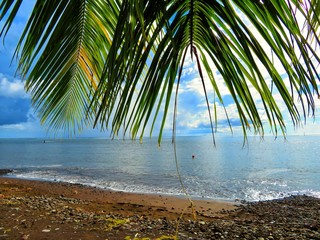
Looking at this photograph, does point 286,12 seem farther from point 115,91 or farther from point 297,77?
point 115,91

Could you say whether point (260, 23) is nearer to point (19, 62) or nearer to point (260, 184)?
point (19, 62)

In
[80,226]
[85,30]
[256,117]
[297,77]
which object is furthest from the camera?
[80,226]

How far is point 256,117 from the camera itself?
85 cm

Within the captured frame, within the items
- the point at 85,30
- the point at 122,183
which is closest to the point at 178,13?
the point at 85,30

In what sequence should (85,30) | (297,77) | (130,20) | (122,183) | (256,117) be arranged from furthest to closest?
(122,183), (85,30), (256,117), (297,77), (130,20)

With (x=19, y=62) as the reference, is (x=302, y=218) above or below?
below

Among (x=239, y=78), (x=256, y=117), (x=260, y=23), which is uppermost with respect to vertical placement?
(x=260, y=23)

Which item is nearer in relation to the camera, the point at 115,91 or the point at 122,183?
the point at 115,91

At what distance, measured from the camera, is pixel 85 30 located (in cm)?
152

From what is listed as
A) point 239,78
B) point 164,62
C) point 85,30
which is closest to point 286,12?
point 239,78

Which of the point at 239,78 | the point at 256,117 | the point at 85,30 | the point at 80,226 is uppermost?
the point at 85,30

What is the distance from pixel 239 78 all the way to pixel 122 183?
2611 cm

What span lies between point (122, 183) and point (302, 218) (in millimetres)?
16052

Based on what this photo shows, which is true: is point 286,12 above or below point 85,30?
below
